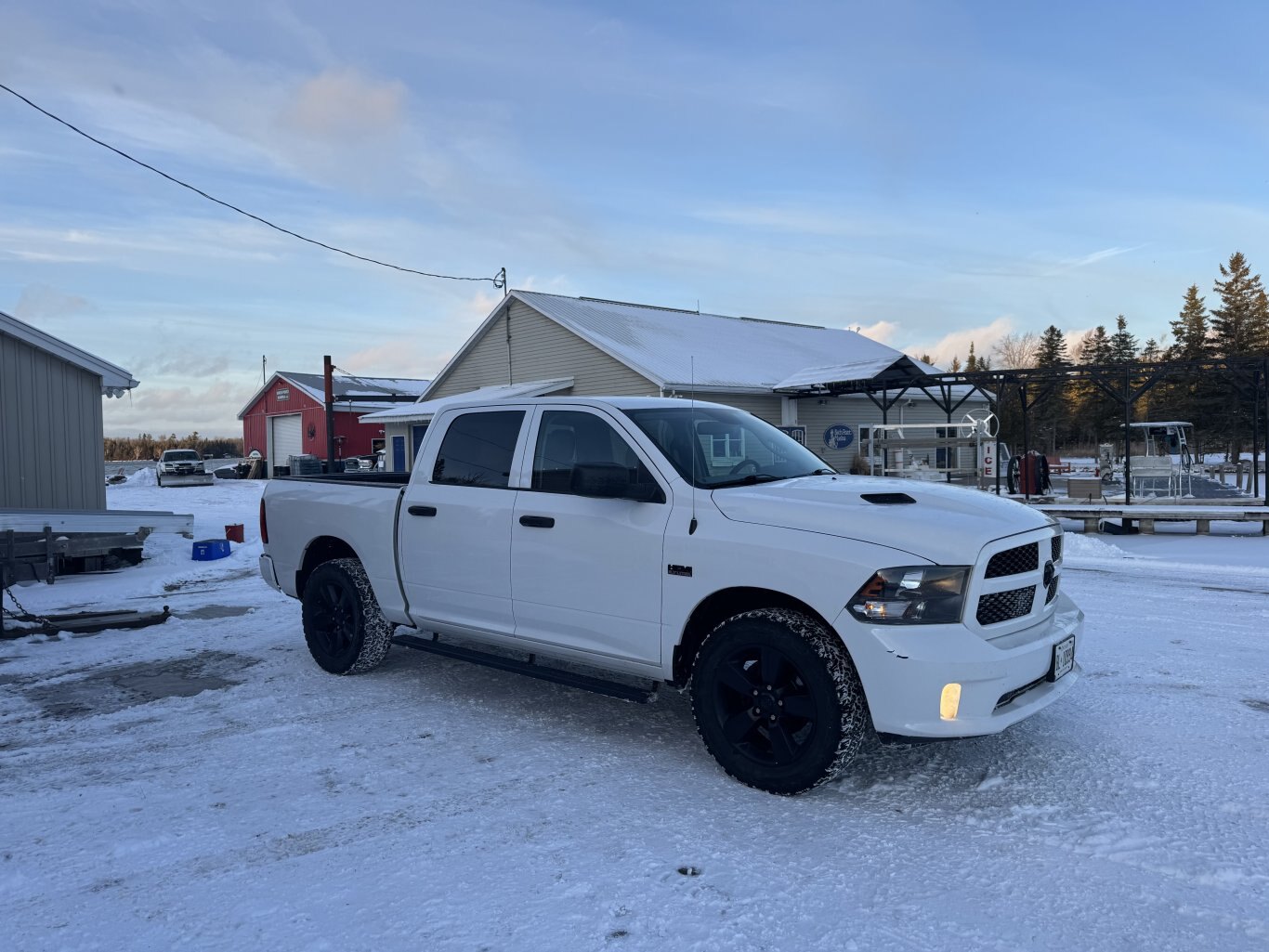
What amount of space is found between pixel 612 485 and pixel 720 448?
2.72 feet

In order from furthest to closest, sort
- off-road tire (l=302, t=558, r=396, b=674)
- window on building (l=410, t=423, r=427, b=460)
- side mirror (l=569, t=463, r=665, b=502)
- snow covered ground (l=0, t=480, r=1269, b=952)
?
1. window on building (l=410, t=423, r=427, b=460)
2. off-road tire (l=302, t=558, r=396, b=674)
3. side mirror (l=569, t=463, r=665, b=502)
4. snow covered ground (l=0, t=480, r=1269, b=952)

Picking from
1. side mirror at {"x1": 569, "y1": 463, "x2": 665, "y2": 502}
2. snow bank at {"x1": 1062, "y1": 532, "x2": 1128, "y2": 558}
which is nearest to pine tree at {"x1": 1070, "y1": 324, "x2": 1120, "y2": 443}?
snow bank at {"x1": 1062, "y1": 532, "x2": 1128, "y2": 558}

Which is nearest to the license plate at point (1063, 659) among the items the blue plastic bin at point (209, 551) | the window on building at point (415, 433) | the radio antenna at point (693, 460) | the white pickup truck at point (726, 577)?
the white pickup truck at point (726, 577)

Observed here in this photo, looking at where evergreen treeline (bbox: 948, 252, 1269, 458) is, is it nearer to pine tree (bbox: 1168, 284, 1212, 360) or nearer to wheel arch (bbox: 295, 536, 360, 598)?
pine tree (bbox: 1168, 284, 1212, 360)

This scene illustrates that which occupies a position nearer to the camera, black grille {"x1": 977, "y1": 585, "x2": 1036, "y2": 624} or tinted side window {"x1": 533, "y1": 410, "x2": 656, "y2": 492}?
black grille {"x1": 977, "y1": 585, "x2": 1036, "y2": 624}

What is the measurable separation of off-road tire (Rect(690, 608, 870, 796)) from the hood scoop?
653mm

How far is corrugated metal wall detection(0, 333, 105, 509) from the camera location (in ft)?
41.0

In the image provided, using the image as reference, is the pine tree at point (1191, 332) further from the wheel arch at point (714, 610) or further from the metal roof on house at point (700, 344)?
the wheel arch at point (714, 610)

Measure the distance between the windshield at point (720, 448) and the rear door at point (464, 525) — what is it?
37.3 inches

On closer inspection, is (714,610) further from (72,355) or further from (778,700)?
(72,355)

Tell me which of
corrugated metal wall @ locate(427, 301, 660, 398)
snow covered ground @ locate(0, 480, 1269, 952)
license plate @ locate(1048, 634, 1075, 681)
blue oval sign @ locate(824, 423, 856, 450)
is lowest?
snow covered ground @ locate(0, 480, 1269, 952)

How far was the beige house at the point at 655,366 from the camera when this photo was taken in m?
22.3

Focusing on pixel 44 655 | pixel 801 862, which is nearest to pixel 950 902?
pixel 801 862

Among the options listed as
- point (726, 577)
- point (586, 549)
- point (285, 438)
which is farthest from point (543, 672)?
point (285, 438)
